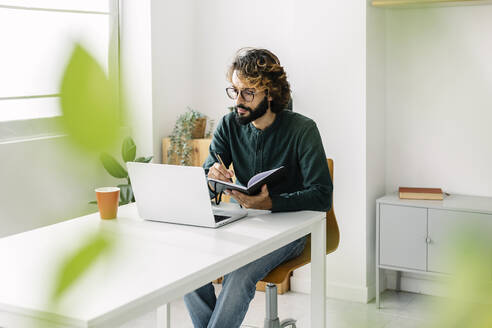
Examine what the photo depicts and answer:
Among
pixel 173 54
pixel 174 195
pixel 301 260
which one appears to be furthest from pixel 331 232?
pixel 173 54

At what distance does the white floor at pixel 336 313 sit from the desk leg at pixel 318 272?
0.83m

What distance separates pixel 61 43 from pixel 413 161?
333 centimetres

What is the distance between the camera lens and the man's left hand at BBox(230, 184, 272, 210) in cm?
198

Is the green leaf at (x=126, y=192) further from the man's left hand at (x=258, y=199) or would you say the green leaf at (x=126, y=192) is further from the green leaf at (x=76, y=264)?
the green leaf at (x=76, y=264)

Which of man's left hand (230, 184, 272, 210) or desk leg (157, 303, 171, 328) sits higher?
man's left hand (230, 184, 272, 210)

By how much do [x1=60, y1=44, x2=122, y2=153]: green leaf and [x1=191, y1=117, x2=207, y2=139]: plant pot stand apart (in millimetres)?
3456

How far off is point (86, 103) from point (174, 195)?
1.67 m

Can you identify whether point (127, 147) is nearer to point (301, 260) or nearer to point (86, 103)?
point (86, 103)

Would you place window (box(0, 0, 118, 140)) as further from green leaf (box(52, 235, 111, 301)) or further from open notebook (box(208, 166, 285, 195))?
open notebook (box(208, 166, 285, 195))

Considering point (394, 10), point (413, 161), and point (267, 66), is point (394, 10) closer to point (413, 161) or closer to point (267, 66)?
point (413, 161)

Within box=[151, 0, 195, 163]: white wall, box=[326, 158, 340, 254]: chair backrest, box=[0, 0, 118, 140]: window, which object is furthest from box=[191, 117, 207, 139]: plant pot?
box=[0, 0, 118, 140]: window

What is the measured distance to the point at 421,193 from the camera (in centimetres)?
313

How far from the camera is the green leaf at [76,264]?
16 cm

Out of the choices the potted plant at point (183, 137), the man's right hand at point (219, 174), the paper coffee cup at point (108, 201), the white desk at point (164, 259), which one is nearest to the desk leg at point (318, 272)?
the white desk at point (164, 259)
